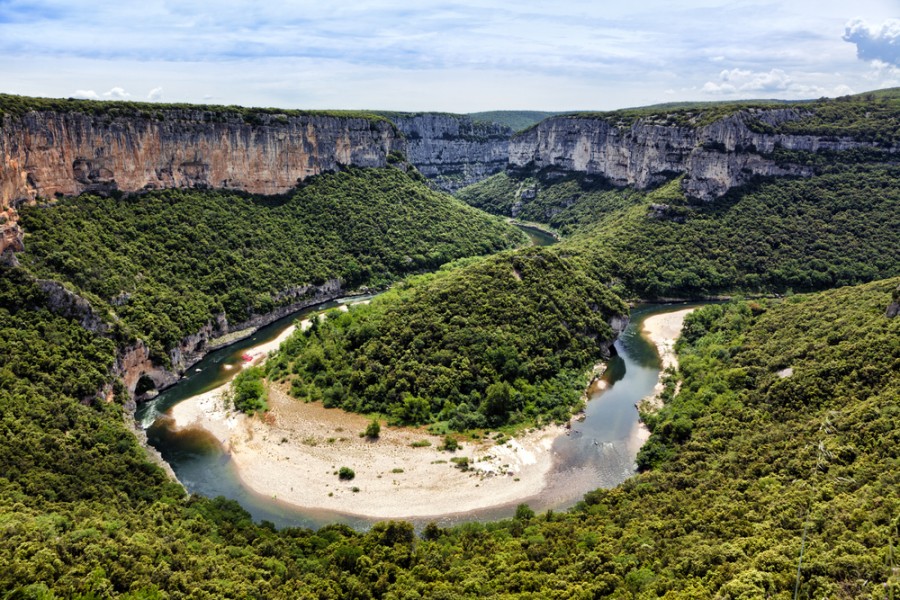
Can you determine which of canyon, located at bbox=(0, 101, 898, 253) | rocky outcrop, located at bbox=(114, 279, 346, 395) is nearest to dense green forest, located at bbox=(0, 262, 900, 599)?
rocky outcrop, located at bbox=(114, 279, 346, 395)

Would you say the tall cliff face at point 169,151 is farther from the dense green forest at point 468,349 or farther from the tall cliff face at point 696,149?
the tall cliff face at point 696,149

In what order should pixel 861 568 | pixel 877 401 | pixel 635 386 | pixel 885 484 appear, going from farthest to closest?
pixel 635 386
pixel 877 401
pixel 885 484
pixel 861 568

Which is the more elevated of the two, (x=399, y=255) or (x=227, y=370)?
(x=399, y=255)

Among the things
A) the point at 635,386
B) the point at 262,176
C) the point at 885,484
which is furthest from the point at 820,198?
the point at 262,176

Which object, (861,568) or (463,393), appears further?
(463,393)

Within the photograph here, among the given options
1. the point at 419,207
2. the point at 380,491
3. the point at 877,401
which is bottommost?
the point at 380,491

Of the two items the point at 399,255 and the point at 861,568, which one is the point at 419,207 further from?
the point at 861,568
